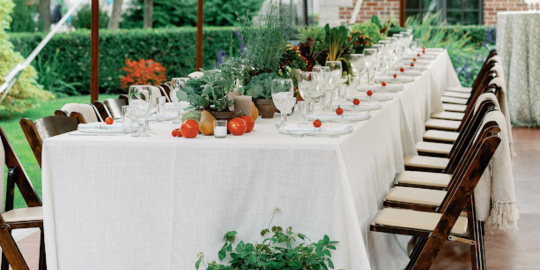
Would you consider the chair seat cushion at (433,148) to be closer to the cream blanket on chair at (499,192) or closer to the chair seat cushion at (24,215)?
the cream blanket on chair at (499,192)

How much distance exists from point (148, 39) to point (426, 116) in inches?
355

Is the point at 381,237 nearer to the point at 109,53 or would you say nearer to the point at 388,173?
the point at 388,173

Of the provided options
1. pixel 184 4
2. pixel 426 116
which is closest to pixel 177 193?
pixel 426 116

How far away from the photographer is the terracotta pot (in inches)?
147

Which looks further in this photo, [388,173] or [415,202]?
[388,173]

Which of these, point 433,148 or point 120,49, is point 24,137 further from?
point 433,148

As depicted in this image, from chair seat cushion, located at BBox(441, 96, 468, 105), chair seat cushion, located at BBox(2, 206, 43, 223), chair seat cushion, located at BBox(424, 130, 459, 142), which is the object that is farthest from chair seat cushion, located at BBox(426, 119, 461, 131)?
chair seat cushion, located at BBox(2, 206, 43, 223)

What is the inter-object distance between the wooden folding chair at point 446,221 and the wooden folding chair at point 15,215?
4.88 feet

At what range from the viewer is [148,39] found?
1483cm

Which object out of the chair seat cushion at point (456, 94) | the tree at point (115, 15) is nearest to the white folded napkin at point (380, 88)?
the chair seat cushion at point (456, 94)

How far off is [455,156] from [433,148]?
834 millimetres

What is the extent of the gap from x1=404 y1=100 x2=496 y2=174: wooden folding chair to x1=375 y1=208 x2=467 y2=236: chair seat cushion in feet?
2.31

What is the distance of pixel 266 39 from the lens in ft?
12.2

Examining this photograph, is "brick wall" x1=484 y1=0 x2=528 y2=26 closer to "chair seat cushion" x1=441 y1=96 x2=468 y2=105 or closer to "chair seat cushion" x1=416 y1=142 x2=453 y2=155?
"chair seat cushion" x1=441 y1=96 x2=468 y2=105
